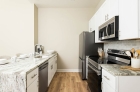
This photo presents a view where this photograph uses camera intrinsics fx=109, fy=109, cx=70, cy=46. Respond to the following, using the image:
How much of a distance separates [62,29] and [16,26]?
1.90 m

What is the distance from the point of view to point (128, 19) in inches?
58.7

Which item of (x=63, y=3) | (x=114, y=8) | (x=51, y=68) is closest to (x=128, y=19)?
(x=114, y=8)

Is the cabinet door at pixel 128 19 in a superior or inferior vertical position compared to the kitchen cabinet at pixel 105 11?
inferior

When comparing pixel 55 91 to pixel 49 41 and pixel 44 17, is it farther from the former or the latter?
pixel 44 17

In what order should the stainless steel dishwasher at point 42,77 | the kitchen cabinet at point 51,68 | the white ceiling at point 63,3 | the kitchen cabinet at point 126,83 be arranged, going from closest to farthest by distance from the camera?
the kitchen cabinet at point 126,83 < the stainless steel dishwasher at point 42,77 < the kitchen cabinet at point 51,68 < the white ceiling at point 63,3

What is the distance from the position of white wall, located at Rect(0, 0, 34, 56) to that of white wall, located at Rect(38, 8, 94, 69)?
0.50m

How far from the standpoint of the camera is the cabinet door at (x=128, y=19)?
134cm

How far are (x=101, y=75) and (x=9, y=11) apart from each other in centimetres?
443

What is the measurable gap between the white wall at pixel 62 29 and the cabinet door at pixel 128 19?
10.4 ft

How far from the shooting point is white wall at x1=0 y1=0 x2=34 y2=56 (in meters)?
4.43

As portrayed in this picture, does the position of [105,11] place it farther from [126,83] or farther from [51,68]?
[51,68]

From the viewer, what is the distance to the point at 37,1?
13.7 feet

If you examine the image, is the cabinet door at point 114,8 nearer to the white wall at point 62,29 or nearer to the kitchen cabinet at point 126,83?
the kitchen cabinet at point 126,83

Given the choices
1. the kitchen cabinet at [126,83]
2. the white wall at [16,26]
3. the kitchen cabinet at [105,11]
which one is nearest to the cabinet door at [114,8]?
the kitchen cabinet at [105,11]
